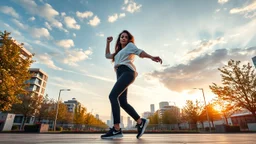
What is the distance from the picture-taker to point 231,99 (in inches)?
719

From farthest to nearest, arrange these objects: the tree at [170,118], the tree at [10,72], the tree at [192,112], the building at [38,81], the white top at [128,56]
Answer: the building at [38,81] → the tree at [170,118] → the tree at [192,112] → the tree at [10,72] → the white top at [128,56]

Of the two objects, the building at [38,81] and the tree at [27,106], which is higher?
the building at [38,81]

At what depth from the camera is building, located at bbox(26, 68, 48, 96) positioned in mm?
46750

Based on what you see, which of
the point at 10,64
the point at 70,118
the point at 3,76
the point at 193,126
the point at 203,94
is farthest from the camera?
the point at 70,118

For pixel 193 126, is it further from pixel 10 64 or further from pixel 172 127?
pixel 10 64

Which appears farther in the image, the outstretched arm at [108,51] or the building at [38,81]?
the building at [38,81]

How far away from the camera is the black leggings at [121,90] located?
271cm

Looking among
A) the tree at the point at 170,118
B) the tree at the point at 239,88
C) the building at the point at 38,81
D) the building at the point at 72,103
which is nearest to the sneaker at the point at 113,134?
the tree at the point at 239,88

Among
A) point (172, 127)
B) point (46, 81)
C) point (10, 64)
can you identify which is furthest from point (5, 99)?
point (46, 81)

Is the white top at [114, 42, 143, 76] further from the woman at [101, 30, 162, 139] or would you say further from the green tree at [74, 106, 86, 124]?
the green tree at [74, 106, 86, 124]

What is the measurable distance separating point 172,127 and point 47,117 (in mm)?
27497

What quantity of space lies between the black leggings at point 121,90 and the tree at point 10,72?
31.8ft

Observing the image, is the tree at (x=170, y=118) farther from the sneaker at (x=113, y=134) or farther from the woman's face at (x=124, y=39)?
the sneaker at (x=113, y=134)

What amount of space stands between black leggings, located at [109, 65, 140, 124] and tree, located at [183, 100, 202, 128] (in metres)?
34.4
